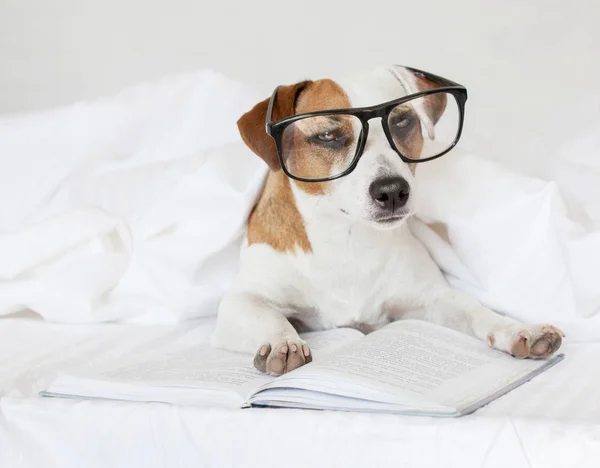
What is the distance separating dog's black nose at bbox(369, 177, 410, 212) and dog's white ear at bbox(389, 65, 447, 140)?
0.59 ft

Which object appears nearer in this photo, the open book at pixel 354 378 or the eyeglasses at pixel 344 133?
the open book at pixel 354 378

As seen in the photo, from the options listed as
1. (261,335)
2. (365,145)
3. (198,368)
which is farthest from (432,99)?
(198,368)

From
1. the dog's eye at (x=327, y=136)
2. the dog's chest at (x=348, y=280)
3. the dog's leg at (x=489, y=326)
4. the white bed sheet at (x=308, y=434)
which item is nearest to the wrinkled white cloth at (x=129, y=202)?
the dog's chest at (x=348, y=280)

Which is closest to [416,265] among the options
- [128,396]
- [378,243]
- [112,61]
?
[378,243]

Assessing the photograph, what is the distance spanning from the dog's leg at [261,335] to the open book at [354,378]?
0.03 metres

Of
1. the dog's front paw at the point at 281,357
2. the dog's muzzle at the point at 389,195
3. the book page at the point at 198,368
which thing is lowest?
the book page at the point at 198,368

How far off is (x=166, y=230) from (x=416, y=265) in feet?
1.92

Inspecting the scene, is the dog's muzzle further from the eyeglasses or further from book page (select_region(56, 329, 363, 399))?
book page (select_region(56, 329, 363, 399))

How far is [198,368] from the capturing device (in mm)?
1215

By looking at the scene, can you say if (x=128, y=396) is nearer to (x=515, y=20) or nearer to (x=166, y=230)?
(x=166, y=230)

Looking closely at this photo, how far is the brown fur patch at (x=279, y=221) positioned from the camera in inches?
58.9

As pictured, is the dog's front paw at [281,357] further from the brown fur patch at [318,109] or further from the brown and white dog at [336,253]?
the brown fur patch at [318,109]

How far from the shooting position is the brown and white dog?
1.31 m

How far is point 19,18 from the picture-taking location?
8.98 ft
